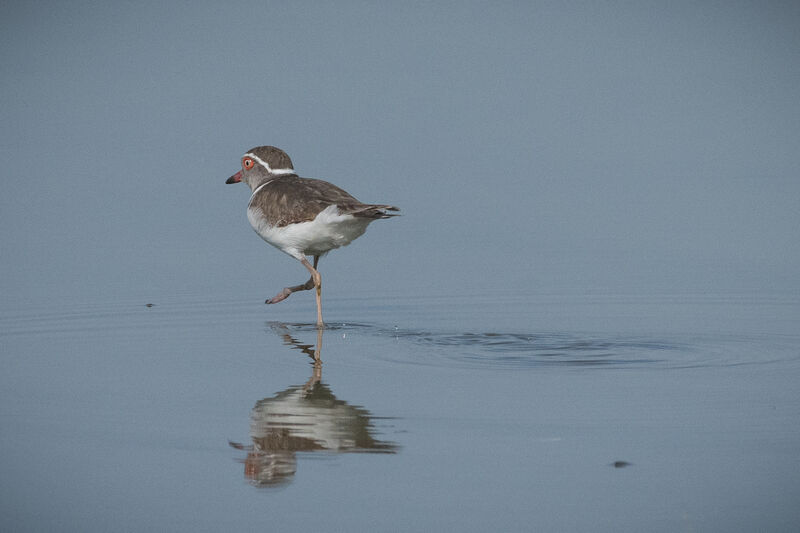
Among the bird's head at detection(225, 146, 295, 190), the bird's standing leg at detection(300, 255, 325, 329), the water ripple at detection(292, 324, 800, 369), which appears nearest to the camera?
the water ripple at detection(292, 324, 800, 369)

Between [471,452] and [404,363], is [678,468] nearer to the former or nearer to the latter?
[471,452]

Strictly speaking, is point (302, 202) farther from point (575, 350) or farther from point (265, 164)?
point (575, 350)

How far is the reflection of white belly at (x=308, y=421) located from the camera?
8.44 meters

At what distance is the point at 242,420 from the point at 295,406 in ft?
1.90

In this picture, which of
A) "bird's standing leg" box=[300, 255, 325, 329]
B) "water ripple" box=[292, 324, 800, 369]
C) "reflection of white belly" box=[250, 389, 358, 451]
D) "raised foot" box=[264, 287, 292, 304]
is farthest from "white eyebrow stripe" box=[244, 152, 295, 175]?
"reflection of white belly" box=[250, 389, 358, 451]

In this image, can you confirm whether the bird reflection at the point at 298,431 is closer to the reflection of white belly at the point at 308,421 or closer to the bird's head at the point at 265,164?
the reflection of white belly at the point at 308,421

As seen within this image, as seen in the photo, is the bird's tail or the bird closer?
the bird's tail

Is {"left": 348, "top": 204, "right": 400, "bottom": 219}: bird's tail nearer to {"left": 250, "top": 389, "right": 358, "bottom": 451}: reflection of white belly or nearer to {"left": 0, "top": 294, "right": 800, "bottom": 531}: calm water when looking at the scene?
{"left": 0, "top": 294, "right": 800, "bottom": 531}: calm water

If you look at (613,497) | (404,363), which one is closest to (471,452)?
(613,497)

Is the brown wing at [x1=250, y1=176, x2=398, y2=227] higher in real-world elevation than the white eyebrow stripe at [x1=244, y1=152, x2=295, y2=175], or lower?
lower

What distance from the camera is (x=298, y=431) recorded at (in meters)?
8.62

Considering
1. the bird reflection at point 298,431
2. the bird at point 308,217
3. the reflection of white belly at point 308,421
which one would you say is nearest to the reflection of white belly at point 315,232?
the bird at point 308,217

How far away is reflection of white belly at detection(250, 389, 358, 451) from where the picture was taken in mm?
8438

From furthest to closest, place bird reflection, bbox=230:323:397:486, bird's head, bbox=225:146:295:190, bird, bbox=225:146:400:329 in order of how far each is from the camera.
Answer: bird's head, bbox=225:146:295:190 < bird, bbox=225:146:400:329 < bird reflection, bbox=230:323:397:486
